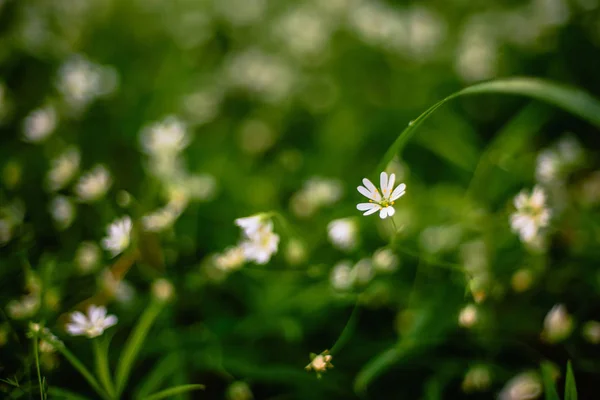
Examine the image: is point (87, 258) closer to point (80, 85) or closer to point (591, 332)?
point (80, 85)

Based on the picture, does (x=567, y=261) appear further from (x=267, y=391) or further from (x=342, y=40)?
(x=342, y=40)

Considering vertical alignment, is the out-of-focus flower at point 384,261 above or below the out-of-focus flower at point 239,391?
above

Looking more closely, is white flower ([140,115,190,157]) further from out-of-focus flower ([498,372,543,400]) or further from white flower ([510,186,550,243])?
out-of-focus flower ([498,372,543,400])

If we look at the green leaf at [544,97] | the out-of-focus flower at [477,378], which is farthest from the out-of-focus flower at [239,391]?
the green leaf at [544,97]

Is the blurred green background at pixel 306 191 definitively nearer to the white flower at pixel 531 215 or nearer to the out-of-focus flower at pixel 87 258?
the out-of-focus flower at pixel 87 258

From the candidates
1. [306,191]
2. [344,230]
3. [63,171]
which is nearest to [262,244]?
[344,230]

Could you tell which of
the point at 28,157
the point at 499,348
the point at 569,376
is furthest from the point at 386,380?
the point at 28,157
